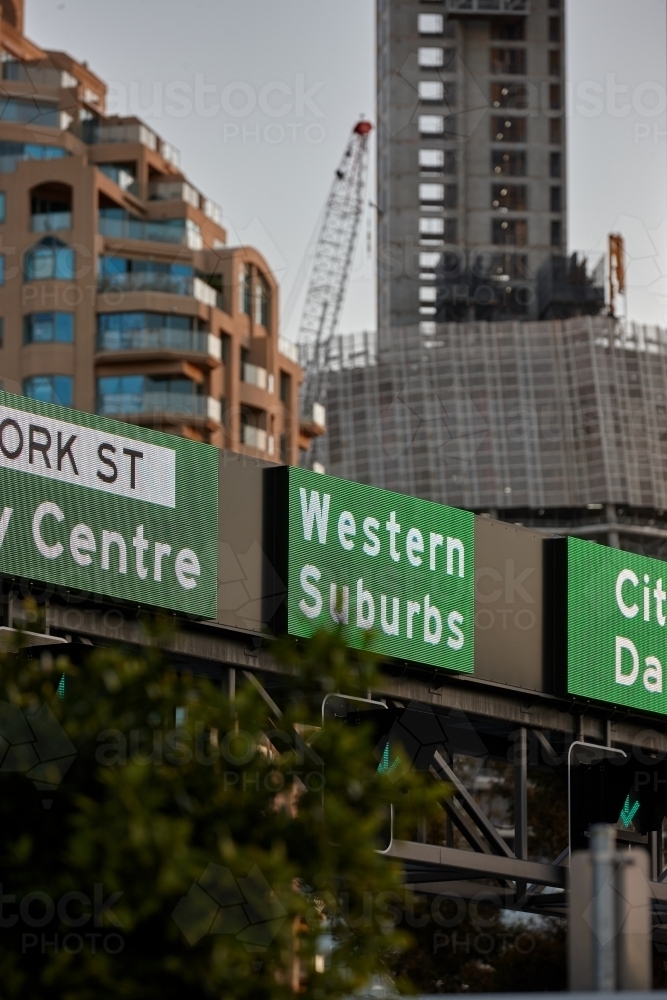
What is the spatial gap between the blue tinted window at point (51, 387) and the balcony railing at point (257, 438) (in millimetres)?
8412

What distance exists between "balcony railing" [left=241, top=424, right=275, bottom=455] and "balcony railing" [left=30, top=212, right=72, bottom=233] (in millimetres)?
11669

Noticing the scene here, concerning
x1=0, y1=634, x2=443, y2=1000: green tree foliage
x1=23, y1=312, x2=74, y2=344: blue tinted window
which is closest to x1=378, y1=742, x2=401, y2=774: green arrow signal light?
x1=0, y1=634, x2=443, y2=1000: green tree foliage

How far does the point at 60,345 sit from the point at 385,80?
103154mm

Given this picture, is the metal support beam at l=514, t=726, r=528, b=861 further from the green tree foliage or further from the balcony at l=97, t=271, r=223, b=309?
the balcony at l=97, t=271, r=223, b=309

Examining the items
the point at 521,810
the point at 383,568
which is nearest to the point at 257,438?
the point at 521,810

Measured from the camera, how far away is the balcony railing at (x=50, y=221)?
80.1 m

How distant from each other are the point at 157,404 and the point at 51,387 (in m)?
4.46

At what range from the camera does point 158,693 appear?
11.7 metres

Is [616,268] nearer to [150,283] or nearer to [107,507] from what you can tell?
[150,283]

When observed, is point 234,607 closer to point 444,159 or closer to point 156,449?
point 156,449

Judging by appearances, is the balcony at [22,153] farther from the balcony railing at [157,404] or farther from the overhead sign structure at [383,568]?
the overhead sign structure at [383,568]

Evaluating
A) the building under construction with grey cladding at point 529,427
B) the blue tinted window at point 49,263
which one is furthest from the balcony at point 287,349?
the building under construction with grey cladding at point 529,427

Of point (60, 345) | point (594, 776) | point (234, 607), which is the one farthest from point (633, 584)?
point (60, 345)

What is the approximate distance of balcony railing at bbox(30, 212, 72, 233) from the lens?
80.1m
